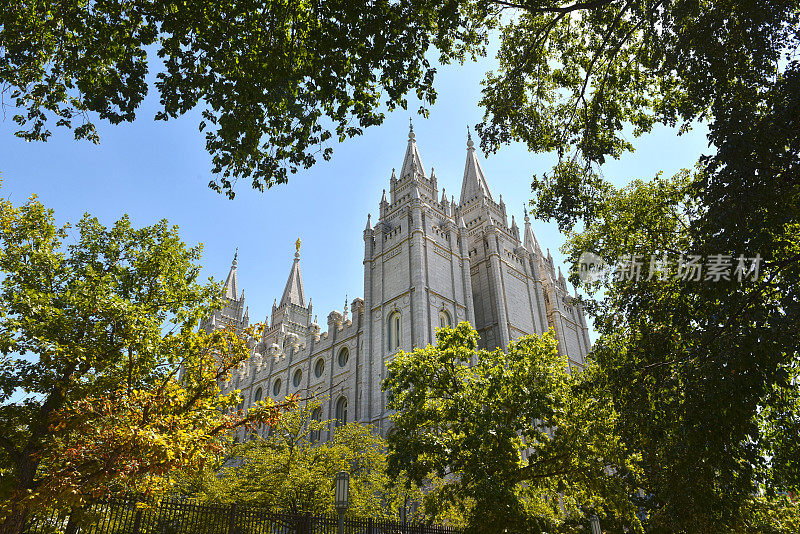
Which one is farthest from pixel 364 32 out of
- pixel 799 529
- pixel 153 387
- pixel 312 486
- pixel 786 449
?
pixel 799 529

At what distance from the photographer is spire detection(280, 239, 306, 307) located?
5981 centimetres

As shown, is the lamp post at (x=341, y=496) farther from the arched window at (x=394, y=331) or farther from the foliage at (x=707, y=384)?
the arched window at (x=394, y=331)

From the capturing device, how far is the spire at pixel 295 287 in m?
59.8

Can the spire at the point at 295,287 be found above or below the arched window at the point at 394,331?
above

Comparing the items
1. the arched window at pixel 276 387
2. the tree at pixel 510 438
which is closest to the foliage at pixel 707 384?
the tree at pixel 510 438

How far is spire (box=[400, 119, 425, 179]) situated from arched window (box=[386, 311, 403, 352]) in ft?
40.1

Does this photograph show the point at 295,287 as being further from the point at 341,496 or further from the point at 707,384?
the point at 707,384

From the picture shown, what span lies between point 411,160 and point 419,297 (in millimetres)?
13888

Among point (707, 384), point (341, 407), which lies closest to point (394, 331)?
point (341, 407)

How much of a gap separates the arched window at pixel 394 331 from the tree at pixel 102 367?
1877 cm

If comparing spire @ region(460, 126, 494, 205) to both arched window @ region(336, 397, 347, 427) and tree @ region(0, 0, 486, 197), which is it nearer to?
arched window @ region(336, 397, 347, 427)

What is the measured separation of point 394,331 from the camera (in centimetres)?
3178

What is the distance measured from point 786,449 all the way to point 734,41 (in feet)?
22.4

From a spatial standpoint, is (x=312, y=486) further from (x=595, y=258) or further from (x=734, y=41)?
(x=734, y=41)
